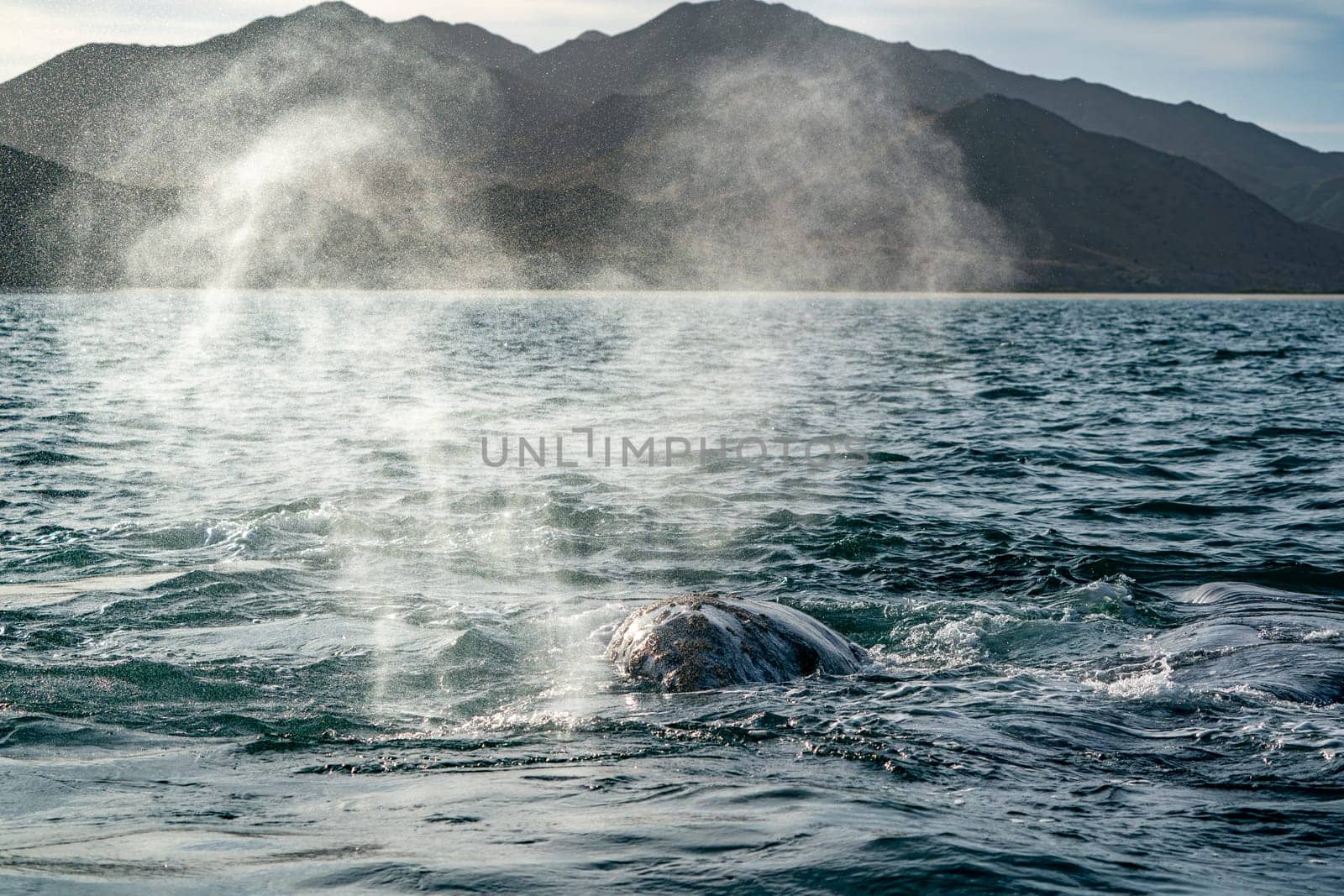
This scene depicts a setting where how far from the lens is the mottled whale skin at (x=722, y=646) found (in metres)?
8.24

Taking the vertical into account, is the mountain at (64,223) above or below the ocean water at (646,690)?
above

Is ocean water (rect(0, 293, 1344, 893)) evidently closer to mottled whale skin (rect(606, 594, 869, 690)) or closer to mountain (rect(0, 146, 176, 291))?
mottled whale skin (rect(606, 594, 869, 690))

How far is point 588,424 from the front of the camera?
24.3 meters

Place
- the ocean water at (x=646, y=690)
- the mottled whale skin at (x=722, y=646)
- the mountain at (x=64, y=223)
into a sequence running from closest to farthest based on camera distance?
the ocean water at (x=646, y=690) → the mottled whale skin at (x=722, y=646) → the mountain at (x=64, y=223)

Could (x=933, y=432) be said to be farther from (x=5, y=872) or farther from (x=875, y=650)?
(x=5, y=872)

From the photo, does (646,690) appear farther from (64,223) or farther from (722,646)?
(64,223)

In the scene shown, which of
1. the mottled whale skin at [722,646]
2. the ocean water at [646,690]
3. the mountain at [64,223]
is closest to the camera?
the ocean water at [646,690]

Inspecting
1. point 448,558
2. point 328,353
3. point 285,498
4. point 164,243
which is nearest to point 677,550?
point 448,558

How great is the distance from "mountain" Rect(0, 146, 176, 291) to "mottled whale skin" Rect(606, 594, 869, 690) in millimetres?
132476

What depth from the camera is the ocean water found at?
532 centimetres

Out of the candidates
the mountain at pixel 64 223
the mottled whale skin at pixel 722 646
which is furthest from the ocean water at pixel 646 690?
the mountain at pixel 64 223

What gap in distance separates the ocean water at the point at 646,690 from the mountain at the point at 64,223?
12183 cm

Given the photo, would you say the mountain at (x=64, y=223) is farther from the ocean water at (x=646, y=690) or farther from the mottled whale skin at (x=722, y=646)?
the mottled whale skin at (x=722, y=646)

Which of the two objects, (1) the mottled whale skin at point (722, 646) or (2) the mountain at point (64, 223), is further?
(2) the mountain at point (64, 223)
